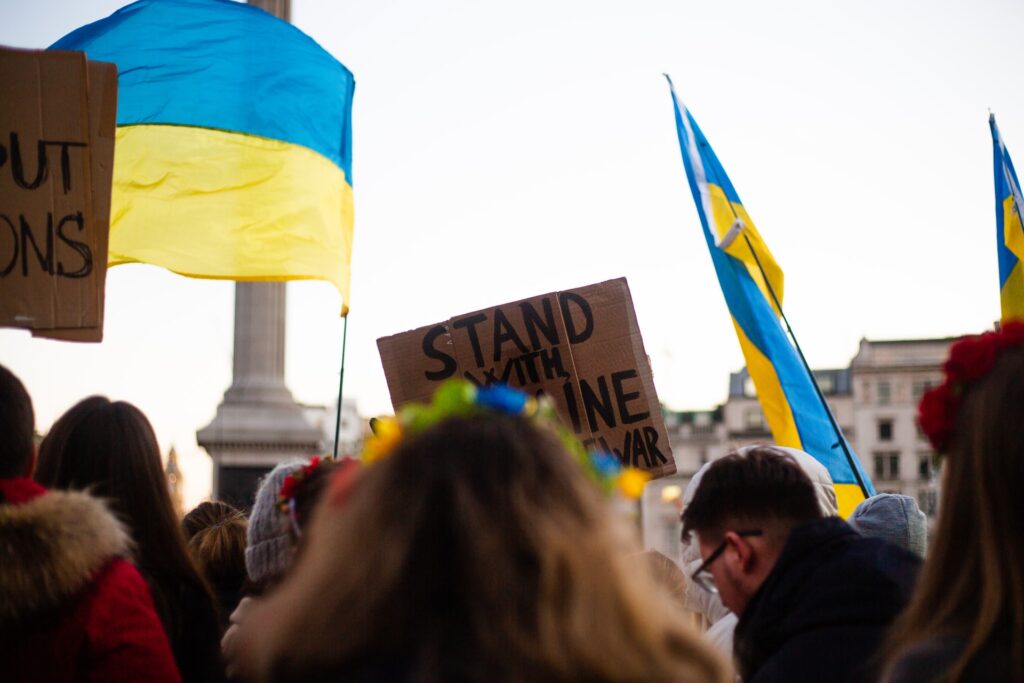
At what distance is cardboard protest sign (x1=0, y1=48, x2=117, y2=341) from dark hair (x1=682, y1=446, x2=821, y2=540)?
2.47m

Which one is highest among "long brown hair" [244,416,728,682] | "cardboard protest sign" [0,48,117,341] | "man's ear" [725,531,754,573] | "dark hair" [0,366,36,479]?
"cardboard protest sign" [0,48,117,341]

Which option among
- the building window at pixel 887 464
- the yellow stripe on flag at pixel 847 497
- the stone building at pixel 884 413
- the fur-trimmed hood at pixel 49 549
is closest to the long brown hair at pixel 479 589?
the fur-trimmed hood at pixel 49 549

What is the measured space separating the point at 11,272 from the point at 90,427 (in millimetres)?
1104

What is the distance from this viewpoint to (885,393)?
7450 cm

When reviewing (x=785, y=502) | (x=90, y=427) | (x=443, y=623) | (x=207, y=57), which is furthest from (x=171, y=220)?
(x=443, y=623)

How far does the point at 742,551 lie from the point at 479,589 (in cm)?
158

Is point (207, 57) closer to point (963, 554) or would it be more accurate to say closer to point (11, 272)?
point (11, 272)

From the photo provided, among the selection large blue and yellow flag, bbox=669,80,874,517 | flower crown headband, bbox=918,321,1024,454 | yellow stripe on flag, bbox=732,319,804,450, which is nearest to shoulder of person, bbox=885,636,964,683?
flower crown headband, bbox=918,321,1024,454

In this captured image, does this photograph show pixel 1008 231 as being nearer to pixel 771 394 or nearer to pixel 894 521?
pixel 771 394

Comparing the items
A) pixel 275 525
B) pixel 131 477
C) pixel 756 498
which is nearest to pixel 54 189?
pixel 131 477

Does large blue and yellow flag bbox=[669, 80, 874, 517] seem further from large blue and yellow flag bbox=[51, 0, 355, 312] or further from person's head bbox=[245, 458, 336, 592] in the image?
person's head bbox=[245, 458, 336, 592]

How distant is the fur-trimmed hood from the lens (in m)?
2.67

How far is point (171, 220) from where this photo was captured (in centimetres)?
602

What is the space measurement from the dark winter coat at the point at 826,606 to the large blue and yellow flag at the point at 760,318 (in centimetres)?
309
